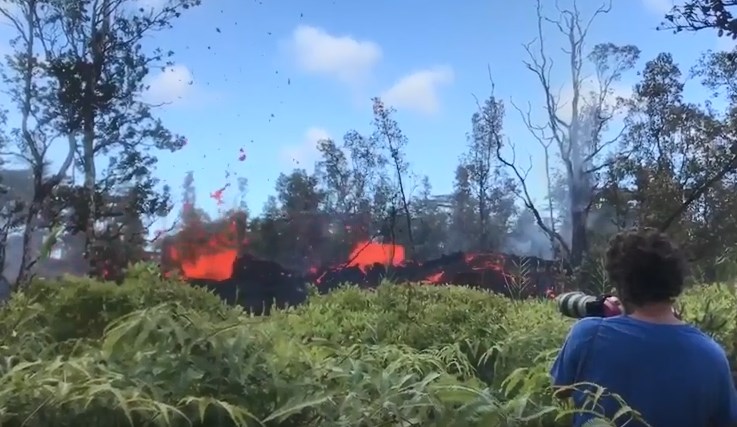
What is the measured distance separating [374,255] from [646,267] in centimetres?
630

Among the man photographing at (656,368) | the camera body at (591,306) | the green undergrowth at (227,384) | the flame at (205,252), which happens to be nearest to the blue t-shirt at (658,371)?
the man photographing at (656,368)

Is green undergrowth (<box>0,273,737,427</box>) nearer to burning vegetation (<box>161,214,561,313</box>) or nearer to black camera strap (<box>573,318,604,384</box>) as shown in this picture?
black camera strap (<box>573,318,604,384</box>)

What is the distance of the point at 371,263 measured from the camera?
7500 mm

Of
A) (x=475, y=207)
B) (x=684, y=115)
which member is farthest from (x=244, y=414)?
(x=684, y=115)

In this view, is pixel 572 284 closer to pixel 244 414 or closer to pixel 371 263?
→ pixel 371 263

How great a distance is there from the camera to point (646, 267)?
135cm

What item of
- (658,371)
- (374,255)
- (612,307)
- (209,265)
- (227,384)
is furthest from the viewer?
(374,255)

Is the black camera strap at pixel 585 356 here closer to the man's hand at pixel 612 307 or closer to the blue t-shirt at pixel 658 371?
the blue t-shirt at pixel 658 371

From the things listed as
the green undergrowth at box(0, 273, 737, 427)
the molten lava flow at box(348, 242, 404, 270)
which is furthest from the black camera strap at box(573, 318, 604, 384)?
the molten lava flow at box(348, 242, 404, 270)

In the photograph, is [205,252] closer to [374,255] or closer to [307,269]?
[307,269]

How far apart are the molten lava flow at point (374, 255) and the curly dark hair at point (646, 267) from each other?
19.8 feet

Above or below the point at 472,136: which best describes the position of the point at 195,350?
below

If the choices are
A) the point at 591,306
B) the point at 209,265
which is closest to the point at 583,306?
the point at 591,306

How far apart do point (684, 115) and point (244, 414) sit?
8.21 meters
